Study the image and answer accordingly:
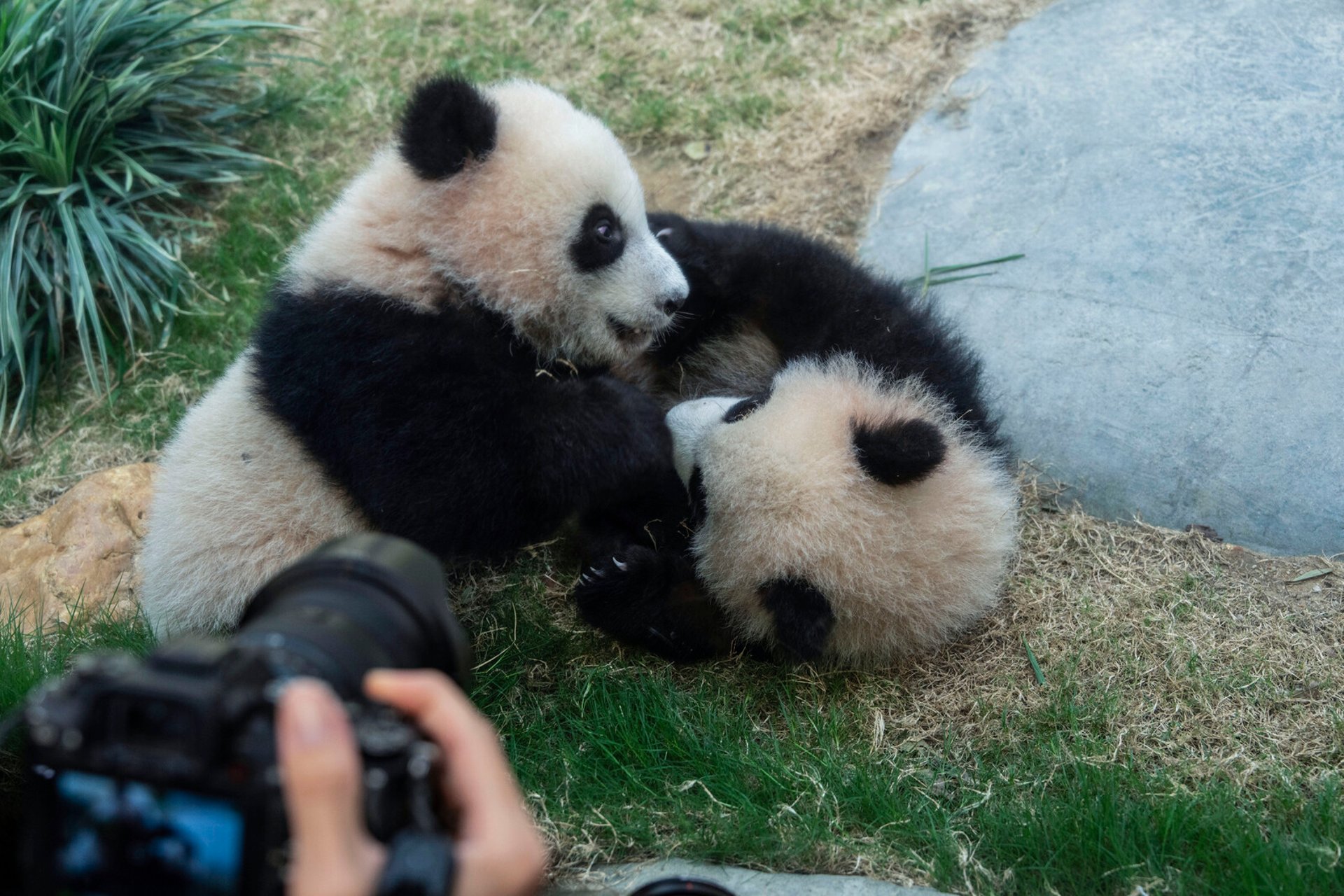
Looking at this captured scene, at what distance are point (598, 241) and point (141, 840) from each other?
248 centimetres

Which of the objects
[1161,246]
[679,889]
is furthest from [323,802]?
[1161,246]

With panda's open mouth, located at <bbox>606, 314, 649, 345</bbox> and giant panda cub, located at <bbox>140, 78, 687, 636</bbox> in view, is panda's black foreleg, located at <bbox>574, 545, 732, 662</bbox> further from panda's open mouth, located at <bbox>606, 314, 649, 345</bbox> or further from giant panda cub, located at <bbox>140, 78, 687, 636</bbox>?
panda's open mouth, located at <bbox>606, 314, 649, 345</bbox>

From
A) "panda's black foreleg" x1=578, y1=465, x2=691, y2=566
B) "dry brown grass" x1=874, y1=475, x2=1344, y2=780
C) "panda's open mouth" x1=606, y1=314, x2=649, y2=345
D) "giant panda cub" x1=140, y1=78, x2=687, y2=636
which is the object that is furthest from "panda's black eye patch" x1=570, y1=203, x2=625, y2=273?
"dry brown grass" x1=874, y1=475, x2=1344, y2=780

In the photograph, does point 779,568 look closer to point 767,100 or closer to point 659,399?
point 659,399

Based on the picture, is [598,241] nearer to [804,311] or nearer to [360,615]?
[804,311]

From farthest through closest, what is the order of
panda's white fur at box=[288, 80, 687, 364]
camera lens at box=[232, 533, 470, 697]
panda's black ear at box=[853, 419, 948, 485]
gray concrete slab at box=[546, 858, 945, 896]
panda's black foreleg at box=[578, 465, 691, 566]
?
panda's black foreleg at box=[578, 465, 691, 566], panda's white fur at box=[288, 80, 687, 364], panda's black ear at box=[853, 419, 948, 485], gray concrete slab at box=[546, 858, 945, 896], camera lens at box=[232, 533, 470, 697]

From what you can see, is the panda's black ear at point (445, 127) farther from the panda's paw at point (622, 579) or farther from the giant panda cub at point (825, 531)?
the panda's paw at point (622, 579)

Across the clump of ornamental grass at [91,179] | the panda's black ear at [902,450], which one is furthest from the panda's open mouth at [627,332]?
the clump of ornamental grass at [91,179]

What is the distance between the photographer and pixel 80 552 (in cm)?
421

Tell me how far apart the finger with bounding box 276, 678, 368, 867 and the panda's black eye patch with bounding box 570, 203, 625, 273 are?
7.82 ft

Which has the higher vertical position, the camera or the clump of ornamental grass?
the camera

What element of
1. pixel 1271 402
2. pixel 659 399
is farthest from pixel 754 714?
pixel 1271 402

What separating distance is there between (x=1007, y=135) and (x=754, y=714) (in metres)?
3.23

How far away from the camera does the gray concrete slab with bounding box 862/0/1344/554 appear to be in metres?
3.97
